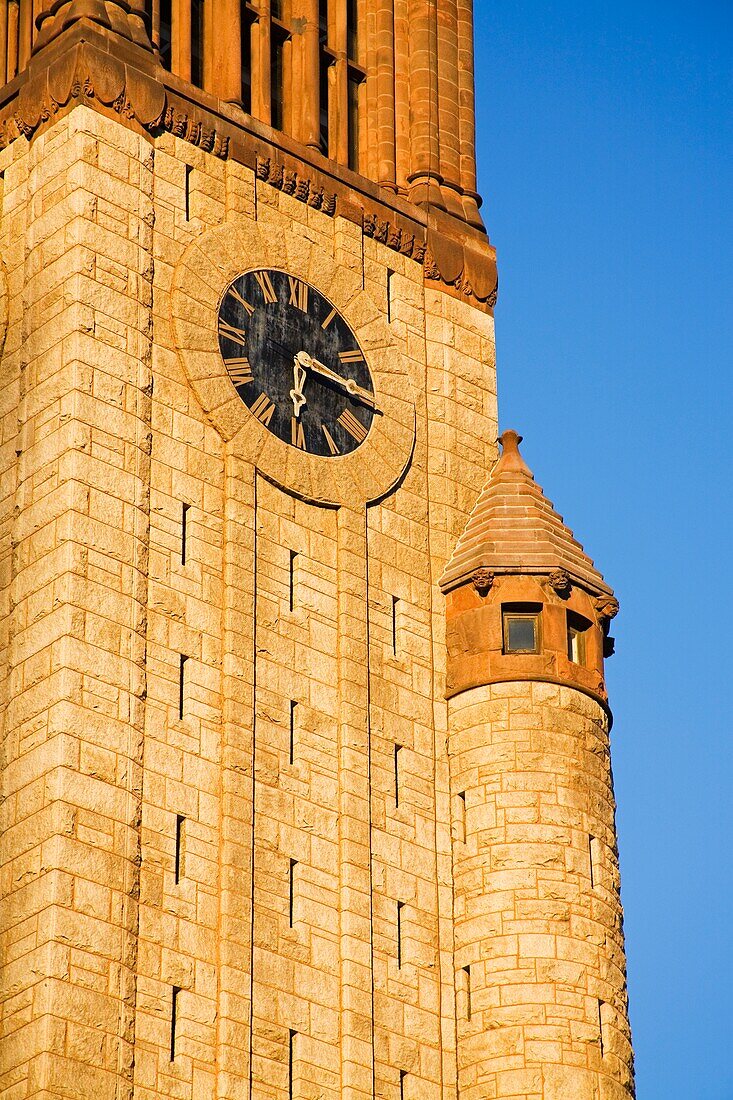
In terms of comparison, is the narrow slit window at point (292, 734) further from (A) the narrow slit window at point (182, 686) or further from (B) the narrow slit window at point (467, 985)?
(B) the narrow slit window at point (467, 985)

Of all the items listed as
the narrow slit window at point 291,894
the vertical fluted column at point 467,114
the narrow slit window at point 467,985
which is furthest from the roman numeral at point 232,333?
the narrow slit window at point 467,985

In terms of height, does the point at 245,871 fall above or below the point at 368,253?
below

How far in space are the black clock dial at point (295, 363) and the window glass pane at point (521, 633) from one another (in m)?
4.17

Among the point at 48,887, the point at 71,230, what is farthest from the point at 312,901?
the point at 71,230

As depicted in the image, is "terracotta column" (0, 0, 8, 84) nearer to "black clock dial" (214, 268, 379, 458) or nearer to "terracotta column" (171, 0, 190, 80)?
"terracotta column" (171, 0, 190, 80)

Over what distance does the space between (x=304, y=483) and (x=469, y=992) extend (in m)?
9.15

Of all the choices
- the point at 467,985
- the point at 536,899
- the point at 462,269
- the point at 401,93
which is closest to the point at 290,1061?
the point at 467,985

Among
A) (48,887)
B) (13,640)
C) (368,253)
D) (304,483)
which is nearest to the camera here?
(48,887)

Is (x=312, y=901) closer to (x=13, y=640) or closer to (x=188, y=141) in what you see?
(x=13, y=640)

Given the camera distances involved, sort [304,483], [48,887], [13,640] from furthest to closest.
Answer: [304,483]
[13,640]
[48,887]

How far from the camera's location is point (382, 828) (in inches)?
2072

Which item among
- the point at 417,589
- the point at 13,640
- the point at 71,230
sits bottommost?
the point at 13,640

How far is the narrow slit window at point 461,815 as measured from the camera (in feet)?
175

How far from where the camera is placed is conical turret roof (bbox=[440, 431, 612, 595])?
181 ft
